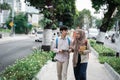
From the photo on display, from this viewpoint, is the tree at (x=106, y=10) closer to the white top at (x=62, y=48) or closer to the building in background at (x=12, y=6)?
the white top at (x=62, y=48)

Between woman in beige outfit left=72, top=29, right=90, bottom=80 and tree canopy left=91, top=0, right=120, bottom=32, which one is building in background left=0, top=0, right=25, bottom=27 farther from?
woman in beige outfit left=72, top=29, right=90, bottom=80

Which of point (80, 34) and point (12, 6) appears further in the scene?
point (12, 6)

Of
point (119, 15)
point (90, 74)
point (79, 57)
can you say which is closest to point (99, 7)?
point (119, 15)

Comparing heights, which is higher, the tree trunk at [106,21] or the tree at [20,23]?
the tree trunk at [106,21]

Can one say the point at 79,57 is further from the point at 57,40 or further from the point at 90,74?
the point at 90,74

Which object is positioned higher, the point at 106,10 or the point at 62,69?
the point at 106,10

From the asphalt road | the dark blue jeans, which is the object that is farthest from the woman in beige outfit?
the asphalt road

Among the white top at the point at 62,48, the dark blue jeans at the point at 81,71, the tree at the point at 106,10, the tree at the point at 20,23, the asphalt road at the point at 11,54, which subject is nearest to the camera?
the dark blue jeans at the point at 81,71

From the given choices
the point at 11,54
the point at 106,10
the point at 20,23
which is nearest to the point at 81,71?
the point at 11,54

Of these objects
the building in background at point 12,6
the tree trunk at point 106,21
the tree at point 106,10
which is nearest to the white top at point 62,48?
the tree at point 106,10

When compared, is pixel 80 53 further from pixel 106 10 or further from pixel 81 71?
pixel 106 10

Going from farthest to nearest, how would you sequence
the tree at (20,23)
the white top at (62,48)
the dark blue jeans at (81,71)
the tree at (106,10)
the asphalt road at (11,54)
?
the tree at (20,23) → the tree at (106,10) → the asphalt road at (11,54) → the white top at (62,48) → the dark blue jeans at (81,71)

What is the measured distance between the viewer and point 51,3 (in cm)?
2720

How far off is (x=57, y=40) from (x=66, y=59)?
24.2 inches
